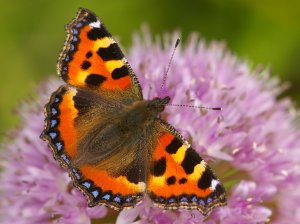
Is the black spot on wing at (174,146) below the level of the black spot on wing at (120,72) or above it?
below

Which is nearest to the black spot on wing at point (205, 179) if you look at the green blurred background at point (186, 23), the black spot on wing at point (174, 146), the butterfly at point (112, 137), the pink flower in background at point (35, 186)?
the butterfly at point (112, 137)

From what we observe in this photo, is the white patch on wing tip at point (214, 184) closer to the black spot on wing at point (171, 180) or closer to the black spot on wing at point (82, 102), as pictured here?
the black spot on wing at point (171, 180)

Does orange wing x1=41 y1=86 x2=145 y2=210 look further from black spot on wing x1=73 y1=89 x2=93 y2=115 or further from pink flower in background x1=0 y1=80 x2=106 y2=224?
pink flower in background x1=0 y1=80 x2=106 y2=224

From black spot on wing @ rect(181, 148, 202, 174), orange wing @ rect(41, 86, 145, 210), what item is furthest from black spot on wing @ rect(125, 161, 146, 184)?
black spot on wing @ rect(181, 148, 202, 174)

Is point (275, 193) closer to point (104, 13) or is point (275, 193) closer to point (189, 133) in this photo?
point (189, 133)

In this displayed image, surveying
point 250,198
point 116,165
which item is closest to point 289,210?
point 250,198

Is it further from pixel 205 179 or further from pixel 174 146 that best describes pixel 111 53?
pixel 205 179
